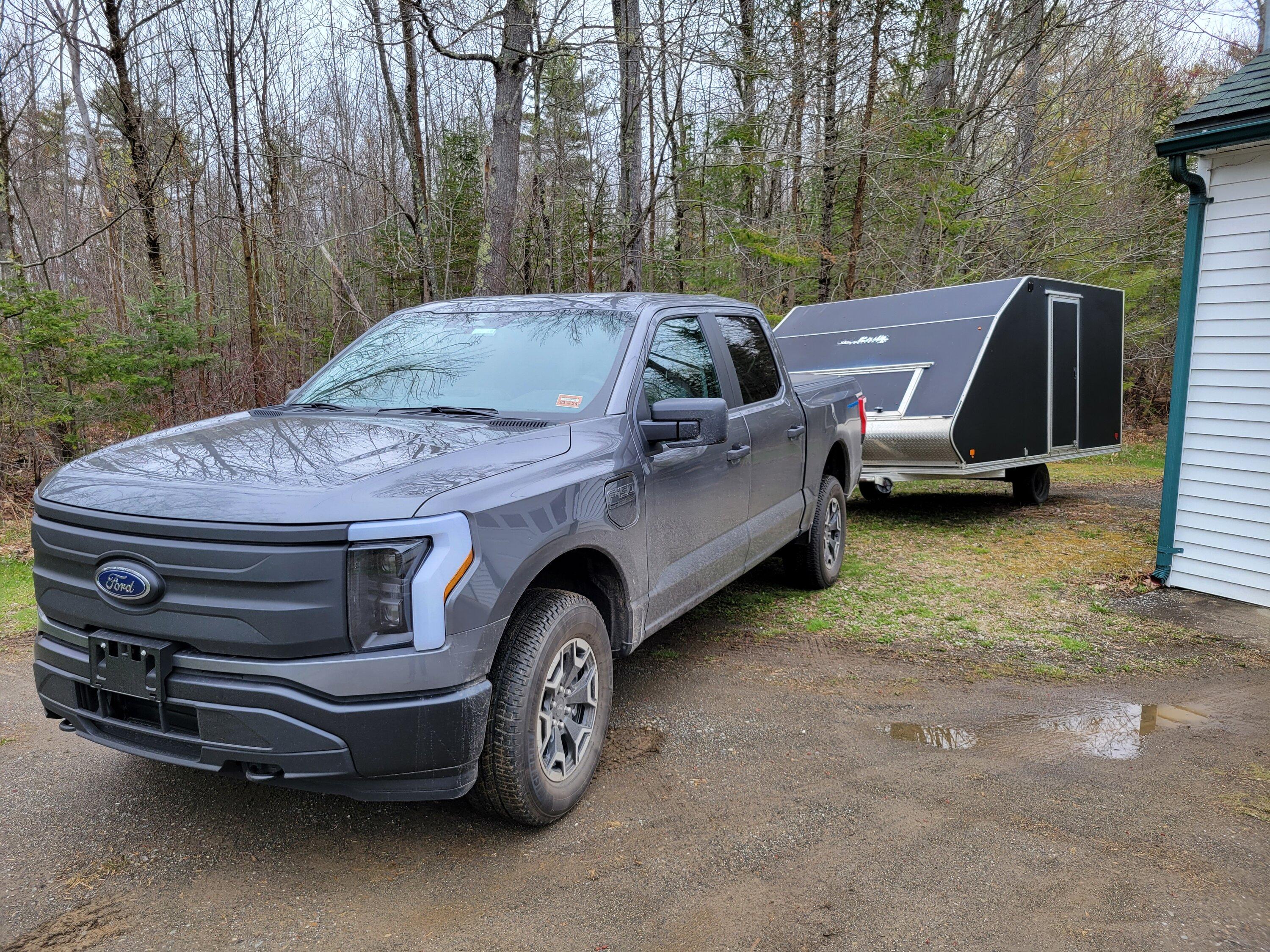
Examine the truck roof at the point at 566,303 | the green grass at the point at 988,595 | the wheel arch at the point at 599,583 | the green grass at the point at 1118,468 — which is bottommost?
the green grass at the point at 1118,468

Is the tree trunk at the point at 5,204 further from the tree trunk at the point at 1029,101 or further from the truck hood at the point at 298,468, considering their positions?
the tree trunk at the point at 1029,101

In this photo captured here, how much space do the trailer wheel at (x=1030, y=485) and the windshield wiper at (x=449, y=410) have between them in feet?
25.8

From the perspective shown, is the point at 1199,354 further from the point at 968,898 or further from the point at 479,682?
the point at 479,682

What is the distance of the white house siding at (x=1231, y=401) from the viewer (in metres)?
5.89

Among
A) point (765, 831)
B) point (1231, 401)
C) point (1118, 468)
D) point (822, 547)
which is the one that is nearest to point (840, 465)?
point (822, 547)

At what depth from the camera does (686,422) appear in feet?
11.6

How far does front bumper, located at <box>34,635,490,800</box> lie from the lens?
2.41 metres

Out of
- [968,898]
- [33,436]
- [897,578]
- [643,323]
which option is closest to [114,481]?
[643,323]

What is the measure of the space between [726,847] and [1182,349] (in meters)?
5.48

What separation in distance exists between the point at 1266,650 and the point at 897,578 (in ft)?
7.79

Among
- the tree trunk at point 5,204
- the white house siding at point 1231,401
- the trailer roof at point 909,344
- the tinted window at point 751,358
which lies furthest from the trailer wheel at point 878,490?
the tree trunk at point 5,204

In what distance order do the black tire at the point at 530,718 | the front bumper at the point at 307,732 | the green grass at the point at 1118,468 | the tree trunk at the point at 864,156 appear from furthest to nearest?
the tree trunk at the point at 864,156, the green grass at the point at 1118,468, the black tire at the point at 530,718, the front bumper at the point at 307,732

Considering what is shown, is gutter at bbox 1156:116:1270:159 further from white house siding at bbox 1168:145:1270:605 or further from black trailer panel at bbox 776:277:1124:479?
black trailer panel at bbox 776:277:1124:479

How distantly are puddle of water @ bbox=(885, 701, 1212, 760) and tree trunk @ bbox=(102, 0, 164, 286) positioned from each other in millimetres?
11065
